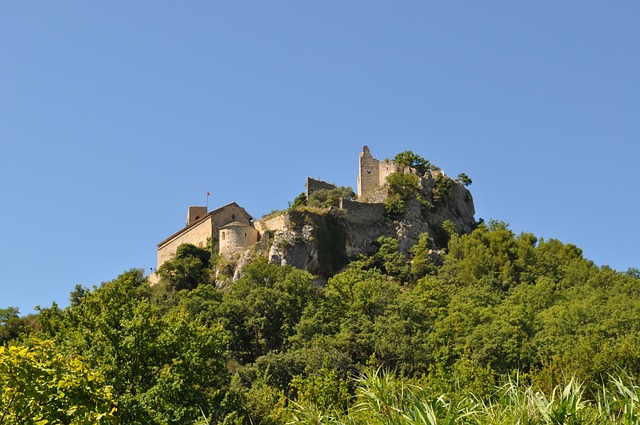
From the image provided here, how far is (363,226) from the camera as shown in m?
59.8

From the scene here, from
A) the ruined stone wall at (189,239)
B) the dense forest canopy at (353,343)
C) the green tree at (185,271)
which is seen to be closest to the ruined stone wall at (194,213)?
the ruined stone wall at (189,239)

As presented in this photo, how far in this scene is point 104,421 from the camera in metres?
18.4

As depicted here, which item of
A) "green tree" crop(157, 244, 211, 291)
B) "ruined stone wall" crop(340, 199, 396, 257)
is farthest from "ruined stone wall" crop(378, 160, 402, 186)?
"green tree" crop(157, 244, 211, 291)

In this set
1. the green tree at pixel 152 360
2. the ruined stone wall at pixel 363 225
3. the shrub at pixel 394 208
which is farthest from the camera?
the shrub at pixel 394 208

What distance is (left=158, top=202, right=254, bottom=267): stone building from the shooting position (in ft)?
189

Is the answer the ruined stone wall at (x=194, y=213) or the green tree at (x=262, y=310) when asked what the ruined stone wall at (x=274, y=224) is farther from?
the ruined stone wall at (x=194, y=213)

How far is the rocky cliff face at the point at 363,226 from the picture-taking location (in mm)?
55969

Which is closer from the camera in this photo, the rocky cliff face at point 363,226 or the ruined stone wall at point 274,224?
the rocky cliff face at point 363,226

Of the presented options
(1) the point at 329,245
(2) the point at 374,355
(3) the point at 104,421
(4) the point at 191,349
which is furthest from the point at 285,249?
(3) the point at 104,421

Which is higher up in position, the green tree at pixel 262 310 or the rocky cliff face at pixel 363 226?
the rocky cliff face at pixel 363 226

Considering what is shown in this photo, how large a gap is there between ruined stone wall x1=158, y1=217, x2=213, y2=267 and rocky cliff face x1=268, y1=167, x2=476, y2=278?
5.69 meters

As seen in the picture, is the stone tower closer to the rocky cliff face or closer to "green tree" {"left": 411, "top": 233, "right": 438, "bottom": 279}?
the rocky cliff face

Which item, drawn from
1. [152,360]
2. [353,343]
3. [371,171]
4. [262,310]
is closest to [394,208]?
[371,171]

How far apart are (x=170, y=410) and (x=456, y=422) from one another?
32.3ft
